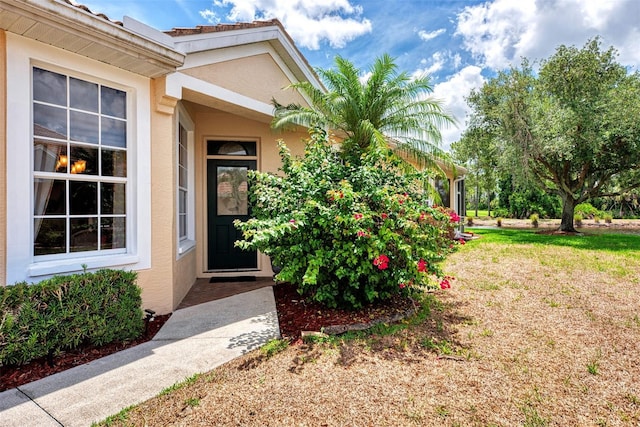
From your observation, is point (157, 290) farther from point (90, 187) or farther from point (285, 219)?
point (285, 219)

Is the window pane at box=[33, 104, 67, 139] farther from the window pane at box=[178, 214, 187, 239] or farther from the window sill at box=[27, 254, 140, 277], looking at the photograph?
the window pane at box=[178, 214, 187, 239]

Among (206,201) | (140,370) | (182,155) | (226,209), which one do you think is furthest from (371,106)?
(140,370)

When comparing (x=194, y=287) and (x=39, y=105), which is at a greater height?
(x=39, y=105)

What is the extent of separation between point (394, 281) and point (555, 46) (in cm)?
1736

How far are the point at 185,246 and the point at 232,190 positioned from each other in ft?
6.26

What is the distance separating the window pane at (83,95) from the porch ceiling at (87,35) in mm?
369

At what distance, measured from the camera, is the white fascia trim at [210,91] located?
16.1 feet

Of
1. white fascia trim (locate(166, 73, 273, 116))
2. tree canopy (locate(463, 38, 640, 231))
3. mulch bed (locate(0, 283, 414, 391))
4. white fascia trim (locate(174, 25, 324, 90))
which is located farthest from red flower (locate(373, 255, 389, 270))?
tree canopy (locate(463, 38, 640, 231))

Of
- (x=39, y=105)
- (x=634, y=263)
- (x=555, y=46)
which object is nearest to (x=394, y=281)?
(x=39, y=105)

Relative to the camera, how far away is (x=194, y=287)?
6586 mm

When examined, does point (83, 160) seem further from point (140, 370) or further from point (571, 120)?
point (571, 120)

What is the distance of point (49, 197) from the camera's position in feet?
13.1

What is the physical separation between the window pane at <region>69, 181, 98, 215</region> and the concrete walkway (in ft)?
6.22

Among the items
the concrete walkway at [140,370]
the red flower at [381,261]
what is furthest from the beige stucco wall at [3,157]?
Result: the red flower at [381,261]
